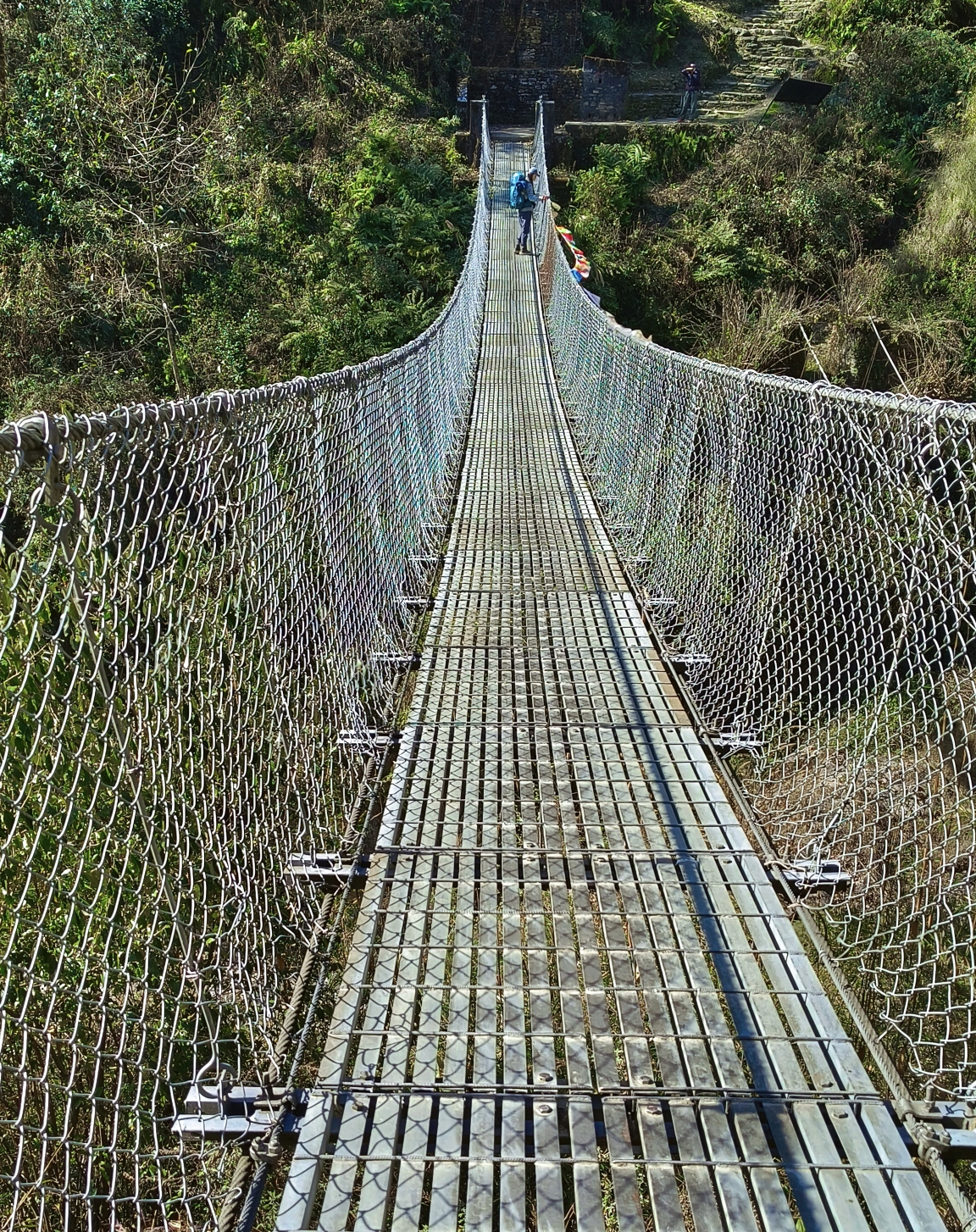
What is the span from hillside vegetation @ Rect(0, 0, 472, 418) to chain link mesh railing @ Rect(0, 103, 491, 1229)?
21.8ft

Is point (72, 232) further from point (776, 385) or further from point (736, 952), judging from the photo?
point (736, 952)

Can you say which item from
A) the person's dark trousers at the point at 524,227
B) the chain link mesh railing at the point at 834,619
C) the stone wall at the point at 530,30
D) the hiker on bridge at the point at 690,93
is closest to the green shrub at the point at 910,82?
the hiker on bridge at the point at 690,93

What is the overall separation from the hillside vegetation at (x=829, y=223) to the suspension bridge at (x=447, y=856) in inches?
305

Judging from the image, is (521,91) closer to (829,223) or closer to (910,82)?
(910,82)

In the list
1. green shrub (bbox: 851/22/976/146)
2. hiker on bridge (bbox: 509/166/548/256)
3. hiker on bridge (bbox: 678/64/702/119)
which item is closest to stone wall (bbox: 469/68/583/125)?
hiker on bridge (bbox: 678/64/702/119)

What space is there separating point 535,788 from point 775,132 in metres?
14.4

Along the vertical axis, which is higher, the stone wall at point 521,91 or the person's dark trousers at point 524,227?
the stone wall at point 521,91


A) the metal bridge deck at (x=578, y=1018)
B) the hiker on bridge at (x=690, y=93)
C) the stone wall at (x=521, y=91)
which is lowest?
the metal bridge deck at (x=578, y=1018)

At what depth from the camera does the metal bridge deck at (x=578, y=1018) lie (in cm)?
122

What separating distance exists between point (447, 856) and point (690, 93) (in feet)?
53.0

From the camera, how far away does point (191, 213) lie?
34.6 feet

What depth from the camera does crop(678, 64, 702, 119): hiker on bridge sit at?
551 inches


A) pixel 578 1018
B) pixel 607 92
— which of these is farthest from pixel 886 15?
pixel 578 1018

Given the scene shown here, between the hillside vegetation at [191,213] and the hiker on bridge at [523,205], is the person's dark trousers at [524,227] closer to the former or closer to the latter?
the hiker on bridge at [523,205]
